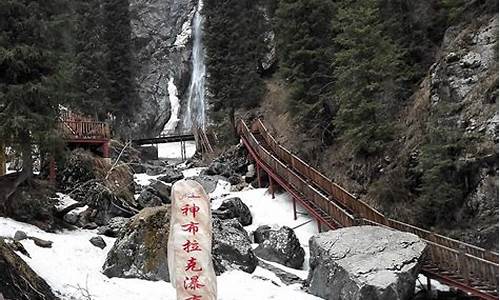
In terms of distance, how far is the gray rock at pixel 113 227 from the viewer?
1493 cm

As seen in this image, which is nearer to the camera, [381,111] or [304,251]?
[304,251]

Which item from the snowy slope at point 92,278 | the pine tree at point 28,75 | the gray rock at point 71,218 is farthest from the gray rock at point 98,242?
the pine tree at point 28,75

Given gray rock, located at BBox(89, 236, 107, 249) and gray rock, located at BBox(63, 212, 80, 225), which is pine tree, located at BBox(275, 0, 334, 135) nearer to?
gray rock, located at BBox(63, 212, 80, 225)

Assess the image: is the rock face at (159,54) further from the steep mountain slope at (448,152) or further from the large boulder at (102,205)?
the steep mountain slope at (448,152)

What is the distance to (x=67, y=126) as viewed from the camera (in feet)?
60.6

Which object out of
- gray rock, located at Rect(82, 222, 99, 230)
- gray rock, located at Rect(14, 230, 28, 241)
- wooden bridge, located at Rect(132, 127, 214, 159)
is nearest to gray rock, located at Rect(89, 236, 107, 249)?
gray rock, located at Rect(14, 230, 28, 241)

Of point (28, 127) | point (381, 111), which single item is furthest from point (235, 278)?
point (381, 111)

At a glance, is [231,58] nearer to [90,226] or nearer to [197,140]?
[197,140]

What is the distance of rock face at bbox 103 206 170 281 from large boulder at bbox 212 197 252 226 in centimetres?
567

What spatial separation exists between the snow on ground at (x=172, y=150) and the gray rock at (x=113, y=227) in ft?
74.5

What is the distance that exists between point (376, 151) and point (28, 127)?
1048 centimetres

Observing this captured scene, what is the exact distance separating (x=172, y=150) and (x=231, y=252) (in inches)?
1152

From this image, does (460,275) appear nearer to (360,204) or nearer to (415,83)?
(360,204)

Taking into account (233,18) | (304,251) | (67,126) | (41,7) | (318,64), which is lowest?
(304,251)
